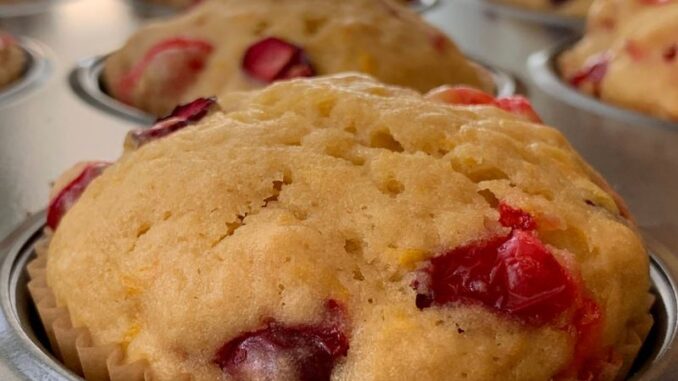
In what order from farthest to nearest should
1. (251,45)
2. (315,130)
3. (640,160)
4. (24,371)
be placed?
1. (251,45)
2. (640,160)
3. (315,130)
4. (24,371)

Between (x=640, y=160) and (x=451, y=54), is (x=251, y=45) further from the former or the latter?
(x=640, y=160)

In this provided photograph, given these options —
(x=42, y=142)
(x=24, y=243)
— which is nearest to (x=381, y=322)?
(x=24, y=243)

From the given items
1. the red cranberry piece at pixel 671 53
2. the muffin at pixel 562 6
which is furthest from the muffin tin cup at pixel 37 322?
the muffin at pixel 562 6

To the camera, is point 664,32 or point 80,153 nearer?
point 80,153

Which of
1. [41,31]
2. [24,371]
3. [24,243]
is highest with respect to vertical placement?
[24,371]

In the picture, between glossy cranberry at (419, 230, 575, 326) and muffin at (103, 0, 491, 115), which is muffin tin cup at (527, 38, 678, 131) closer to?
muffin at (103, 0, 491, 115)

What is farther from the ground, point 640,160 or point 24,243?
point 24,243

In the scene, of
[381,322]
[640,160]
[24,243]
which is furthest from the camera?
[640,160]

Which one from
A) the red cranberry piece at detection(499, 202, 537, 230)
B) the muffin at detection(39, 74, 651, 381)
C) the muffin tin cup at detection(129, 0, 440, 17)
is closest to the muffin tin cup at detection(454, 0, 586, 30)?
the muffin tin cup at detection(129, 0, 440, 17)
